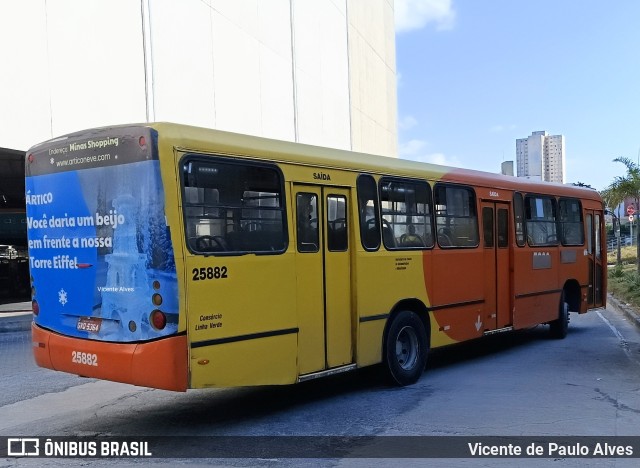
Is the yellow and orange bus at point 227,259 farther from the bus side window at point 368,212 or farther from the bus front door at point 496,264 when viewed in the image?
the bus front door at point 496,264

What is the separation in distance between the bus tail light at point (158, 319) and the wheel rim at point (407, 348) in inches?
152

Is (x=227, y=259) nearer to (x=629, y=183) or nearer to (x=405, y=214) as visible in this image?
(x=405, y=214)

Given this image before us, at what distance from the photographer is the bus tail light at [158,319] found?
616cm

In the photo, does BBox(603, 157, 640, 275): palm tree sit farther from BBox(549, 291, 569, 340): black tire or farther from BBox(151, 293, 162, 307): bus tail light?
BBox(151, 293, 162, 307): bus tail light

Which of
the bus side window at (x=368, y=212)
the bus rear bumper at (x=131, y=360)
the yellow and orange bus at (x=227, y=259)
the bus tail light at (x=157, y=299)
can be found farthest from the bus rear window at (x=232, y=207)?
the bus side window at (x=368, y=212)

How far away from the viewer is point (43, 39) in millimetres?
16938

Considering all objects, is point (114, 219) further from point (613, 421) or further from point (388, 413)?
point (613, 421)

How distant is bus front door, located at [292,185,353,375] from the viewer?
7547mm

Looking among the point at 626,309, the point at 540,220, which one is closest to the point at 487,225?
the point at 540,220

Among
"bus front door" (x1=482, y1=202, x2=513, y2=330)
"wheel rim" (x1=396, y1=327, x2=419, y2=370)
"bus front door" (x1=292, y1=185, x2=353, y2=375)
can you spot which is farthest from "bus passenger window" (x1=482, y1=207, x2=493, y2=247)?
"bus front door" (x1=292, y1=185, x2=353, y2=375)

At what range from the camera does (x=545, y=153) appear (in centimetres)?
5128

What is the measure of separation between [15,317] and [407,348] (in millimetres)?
16301

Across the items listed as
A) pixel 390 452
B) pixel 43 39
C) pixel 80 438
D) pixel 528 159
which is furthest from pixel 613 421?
pixel 528 159

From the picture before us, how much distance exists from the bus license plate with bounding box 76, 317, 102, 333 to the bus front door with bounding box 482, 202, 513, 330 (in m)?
6.42
